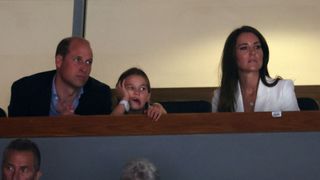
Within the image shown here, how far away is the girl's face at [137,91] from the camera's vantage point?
2518 millimetres

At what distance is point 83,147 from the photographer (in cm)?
233

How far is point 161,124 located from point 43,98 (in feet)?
1.81

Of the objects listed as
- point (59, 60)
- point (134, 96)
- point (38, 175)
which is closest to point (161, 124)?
point (134, 96)

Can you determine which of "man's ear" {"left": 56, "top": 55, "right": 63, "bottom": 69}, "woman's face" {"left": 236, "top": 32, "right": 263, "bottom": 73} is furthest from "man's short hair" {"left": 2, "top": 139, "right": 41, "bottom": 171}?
"woman's face" {"left": 236, "top": 32, "right": 263, "bottom": 73}

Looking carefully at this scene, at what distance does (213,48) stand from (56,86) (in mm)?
1664

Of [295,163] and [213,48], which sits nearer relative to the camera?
[295,163]

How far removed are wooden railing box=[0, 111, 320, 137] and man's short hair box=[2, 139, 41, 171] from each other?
136 mm

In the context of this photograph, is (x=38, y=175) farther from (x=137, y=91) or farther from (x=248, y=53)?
(x=248, y=53)

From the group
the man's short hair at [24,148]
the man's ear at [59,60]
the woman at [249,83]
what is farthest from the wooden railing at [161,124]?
the man's ear at [59,60]

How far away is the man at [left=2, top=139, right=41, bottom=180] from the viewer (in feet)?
6.88

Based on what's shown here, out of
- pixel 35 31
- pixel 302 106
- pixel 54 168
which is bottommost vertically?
pixel 54 168

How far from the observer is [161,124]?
231 cm

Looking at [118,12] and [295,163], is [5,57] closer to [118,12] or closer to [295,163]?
[118,12]

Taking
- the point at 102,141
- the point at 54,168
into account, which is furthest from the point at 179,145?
the point at 54,168
